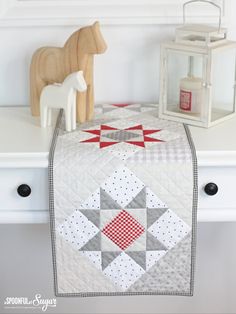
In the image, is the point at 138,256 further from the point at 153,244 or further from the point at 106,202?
the point at 106,202

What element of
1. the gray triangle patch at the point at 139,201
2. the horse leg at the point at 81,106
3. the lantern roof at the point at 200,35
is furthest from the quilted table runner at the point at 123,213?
the lantern roof at the point at 200,35

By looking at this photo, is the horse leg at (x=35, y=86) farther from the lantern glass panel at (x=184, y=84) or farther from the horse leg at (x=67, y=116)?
the lantern glass panel at (x=184, y=84)

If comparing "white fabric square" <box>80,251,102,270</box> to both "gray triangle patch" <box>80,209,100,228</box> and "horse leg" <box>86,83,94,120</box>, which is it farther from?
"horse leg" <box>86,83,94,120</box>

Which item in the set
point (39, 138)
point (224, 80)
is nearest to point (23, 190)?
point (39, 138)

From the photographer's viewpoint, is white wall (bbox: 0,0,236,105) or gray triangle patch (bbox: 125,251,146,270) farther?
white wall (bbox: 0,0,236,105)

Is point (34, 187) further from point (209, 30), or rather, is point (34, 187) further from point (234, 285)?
point (234, 285)

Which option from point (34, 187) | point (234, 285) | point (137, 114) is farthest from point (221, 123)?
point (234, 285)

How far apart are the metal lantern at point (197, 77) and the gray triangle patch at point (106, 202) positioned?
0.31 meters

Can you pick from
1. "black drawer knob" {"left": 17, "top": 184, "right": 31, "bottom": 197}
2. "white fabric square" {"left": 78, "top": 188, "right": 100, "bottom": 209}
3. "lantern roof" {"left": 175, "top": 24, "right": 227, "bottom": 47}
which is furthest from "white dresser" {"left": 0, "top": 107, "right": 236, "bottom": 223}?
"lantern roof" {"left": 175, "top": 24, "right": 227, "bottom": 47}

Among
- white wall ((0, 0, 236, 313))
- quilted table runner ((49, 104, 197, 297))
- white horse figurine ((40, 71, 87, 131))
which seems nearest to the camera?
quilted table runner ((49, 104, 197, 297))

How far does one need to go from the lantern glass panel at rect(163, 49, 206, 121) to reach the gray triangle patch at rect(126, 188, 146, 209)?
0.89 feet

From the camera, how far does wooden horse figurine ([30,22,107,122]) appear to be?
52.2 inches

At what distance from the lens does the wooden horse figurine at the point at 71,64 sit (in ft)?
4.35

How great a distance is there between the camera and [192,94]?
1.38 meters
